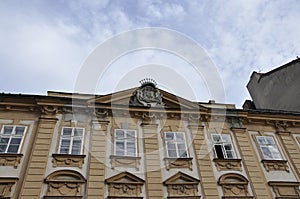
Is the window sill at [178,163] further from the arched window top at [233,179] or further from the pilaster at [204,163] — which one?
the arched window top at [233,179]

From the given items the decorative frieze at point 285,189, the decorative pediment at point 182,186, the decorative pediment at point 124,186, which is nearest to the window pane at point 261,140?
the decorative frieze at point 285,189

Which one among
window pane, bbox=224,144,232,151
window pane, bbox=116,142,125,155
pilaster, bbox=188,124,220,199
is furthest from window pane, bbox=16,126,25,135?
window pane, bbox=224,144,232,151

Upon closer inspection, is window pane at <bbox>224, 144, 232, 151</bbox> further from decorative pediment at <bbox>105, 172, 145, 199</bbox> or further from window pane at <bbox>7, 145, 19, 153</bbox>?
window pane at <bbox>7, 145, 19, 153</bbox>

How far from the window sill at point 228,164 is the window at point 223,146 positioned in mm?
289

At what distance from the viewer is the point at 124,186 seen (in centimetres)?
960

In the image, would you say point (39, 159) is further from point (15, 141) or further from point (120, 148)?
point (120, 148)

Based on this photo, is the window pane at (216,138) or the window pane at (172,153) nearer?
the window pane at (172,153)

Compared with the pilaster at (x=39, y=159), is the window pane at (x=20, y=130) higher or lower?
higher

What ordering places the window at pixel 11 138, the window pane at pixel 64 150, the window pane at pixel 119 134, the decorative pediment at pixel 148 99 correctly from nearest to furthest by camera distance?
the window at pixel 11 138
the window pane at pixel 64 150
the window pane at pixel 119 134
the decorative pediment at pixel 148 99

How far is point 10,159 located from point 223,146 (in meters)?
8.88

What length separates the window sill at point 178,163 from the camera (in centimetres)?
1053

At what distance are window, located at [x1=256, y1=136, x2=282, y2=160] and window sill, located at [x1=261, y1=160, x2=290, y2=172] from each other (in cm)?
31

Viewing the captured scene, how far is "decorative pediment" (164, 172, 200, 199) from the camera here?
9758 millimetres

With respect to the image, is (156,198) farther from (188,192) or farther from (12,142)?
(12,142)
